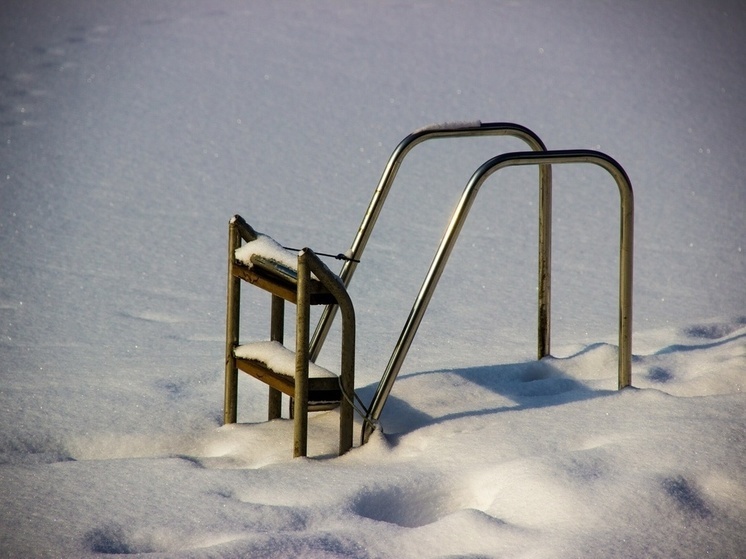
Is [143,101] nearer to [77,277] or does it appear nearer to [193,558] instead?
[77,277]

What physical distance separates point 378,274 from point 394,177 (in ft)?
5.71

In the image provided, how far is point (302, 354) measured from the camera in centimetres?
262

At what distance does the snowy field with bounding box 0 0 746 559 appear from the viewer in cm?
238

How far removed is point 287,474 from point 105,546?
0.53 meters

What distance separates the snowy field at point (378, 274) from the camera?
7.79 ft

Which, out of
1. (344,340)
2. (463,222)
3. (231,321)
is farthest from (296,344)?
(463,222)

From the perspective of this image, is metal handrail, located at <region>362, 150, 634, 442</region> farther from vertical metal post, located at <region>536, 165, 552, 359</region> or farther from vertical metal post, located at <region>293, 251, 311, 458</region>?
vertical metal post, located at <region>536, 165, 552, 359</region>

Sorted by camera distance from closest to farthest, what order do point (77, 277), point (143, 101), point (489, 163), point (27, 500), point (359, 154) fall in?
point (27, 500) → point (489, 163) → point (77, 277) → point (359, 154) → point (143, 101)

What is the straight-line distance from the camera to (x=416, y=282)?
494 cm

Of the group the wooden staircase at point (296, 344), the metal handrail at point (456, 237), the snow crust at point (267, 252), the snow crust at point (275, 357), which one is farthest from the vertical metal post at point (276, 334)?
the metal handrail at point (456, 237)

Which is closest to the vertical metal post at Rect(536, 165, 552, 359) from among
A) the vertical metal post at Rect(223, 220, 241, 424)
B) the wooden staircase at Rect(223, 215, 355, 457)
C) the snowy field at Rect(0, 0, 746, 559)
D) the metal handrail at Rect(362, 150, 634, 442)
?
the snowy field at Rect(0, 0, 746, 559)

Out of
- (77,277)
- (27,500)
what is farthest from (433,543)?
(77,277)

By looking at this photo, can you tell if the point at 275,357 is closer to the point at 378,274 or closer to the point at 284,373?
the point at 284,373

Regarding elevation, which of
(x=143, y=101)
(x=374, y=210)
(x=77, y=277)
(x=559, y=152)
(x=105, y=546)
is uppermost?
(x=143, y=101)
